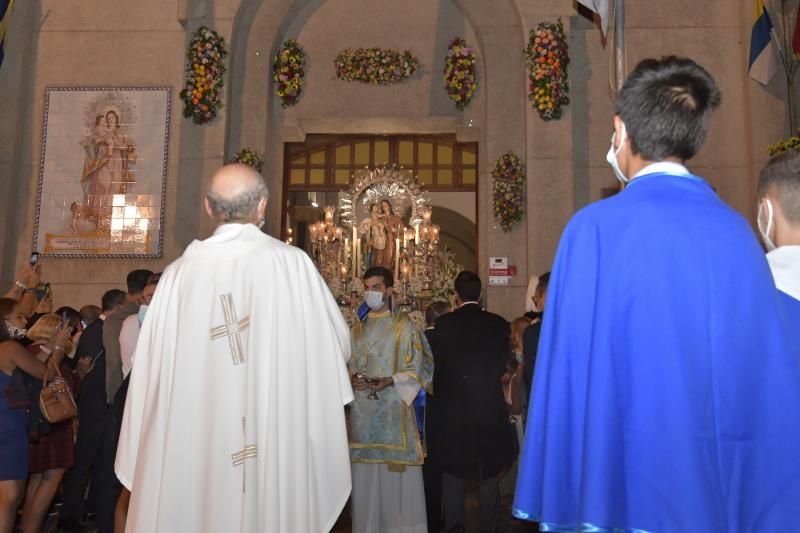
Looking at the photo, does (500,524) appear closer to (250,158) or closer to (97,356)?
(97,356)

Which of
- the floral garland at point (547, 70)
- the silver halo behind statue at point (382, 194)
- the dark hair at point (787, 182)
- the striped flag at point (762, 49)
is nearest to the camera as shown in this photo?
the dark hair at point (787, 182)

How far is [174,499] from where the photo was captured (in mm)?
3387

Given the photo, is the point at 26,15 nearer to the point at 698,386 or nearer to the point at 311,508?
the point at 311,508

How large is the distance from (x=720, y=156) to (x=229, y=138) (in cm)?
715

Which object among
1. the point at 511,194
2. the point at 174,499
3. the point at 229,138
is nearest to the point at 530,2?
the point at 511,194

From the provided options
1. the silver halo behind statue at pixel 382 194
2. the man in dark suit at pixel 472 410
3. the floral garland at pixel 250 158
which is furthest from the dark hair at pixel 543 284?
the floral garland at pixel 250 158

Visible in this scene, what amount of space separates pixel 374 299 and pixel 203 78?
251 inches

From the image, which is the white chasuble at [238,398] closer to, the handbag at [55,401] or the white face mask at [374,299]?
the white face mask at [374,299]

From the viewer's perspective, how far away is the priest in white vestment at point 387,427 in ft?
18.7

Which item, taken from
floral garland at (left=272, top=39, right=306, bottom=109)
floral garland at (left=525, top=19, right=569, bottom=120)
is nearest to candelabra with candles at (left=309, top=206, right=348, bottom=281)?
floral garland at (left=272, top=39, right=306, bottom=109)

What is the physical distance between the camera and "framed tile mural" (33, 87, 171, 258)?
36.4 feet

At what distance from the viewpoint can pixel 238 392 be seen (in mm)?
3479

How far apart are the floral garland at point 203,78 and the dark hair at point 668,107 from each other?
948 cm

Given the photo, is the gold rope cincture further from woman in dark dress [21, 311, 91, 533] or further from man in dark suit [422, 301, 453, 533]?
woman in dark dress [21, 311, 91, 533]
